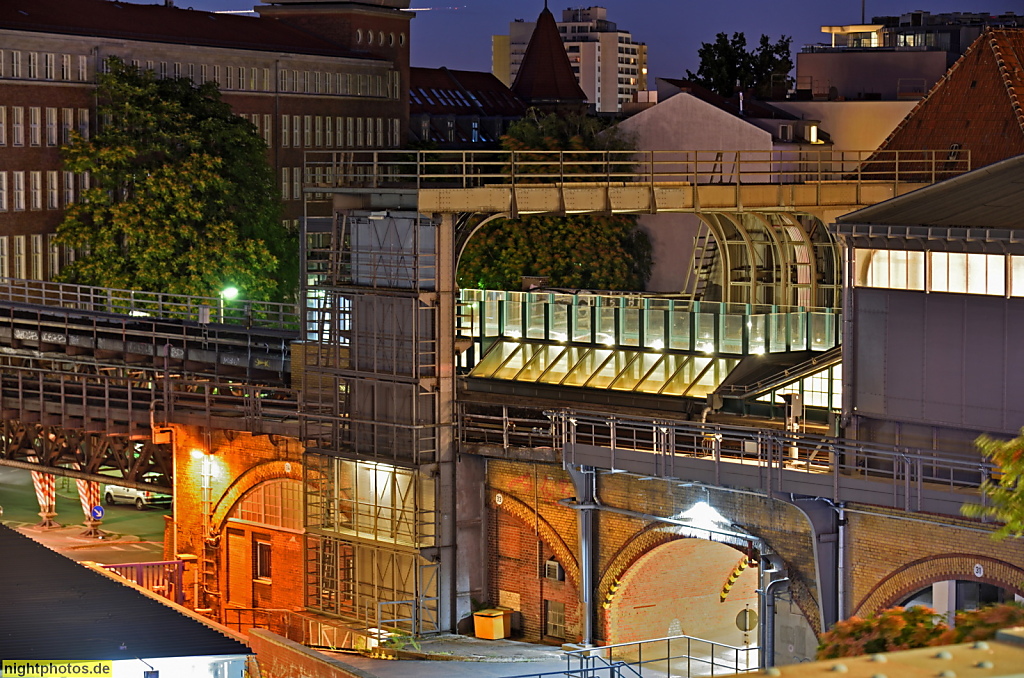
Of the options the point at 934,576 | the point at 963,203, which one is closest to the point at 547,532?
the point at 934,576

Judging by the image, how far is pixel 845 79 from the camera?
295 feet

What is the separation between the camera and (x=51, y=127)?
244 feet

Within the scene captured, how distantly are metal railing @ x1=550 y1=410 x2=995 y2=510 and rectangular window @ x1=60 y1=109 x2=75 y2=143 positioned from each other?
41.5m

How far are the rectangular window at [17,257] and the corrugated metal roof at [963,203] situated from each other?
45623mm

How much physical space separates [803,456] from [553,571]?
19.8 ft

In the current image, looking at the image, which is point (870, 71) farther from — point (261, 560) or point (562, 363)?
point (261, 560)

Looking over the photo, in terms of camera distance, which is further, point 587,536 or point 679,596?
point 679,596

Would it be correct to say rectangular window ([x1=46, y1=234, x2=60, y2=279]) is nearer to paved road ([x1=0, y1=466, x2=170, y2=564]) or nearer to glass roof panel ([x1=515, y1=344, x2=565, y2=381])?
paved road ([x1=0, y1=466, x2=170, y2=564])

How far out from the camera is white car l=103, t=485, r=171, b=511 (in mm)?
63500

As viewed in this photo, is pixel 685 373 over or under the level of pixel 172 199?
under

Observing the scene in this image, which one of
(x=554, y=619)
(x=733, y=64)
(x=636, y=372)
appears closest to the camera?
(x=554, y=619)

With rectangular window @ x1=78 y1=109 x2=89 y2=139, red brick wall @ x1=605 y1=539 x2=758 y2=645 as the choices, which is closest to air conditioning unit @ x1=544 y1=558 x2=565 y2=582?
red brick wall @ x1=605 y1=539 x2=758 y2=645

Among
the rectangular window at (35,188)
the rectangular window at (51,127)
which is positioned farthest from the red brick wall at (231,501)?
the rectangular window at (51,127)

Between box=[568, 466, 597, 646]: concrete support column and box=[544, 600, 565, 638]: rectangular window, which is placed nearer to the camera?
box=[568, 466, 597, 646]: concrete support column
